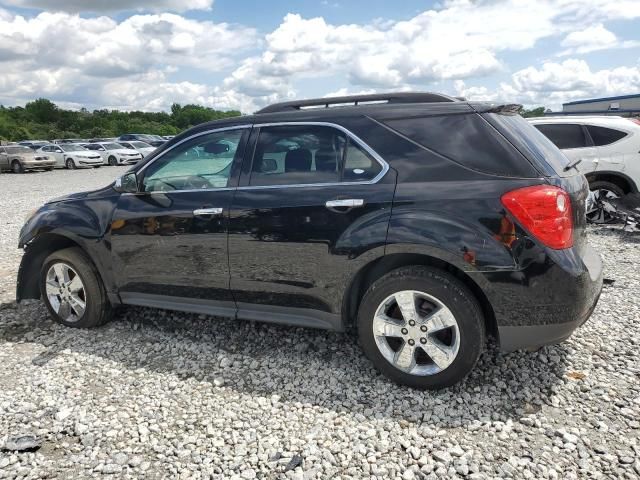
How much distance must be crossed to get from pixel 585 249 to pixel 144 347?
3.31 meters

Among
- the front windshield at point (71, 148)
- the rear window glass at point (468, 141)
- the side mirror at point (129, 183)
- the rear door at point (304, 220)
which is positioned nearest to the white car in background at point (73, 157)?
the front windshield at point (71, 148)

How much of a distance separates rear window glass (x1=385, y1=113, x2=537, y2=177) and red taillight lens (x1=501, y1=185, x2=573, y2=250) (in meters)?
0.13

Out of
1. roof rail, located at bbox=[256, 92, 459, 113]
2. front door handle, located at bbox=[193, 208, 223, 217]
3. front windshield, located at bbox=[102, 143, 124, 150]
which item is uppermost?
front windshield, located at bbox=[102, 143, 124, 150]

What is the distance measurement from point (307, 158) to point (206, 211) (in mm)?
843

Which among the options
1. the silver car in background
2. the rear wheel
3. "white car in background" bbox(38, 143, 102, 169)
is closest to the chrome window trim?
the rear wheel

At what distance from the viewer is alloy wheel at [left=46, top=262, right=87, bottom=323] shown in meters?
4.30

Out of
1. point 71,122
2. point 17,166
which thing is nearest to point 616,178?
point 17,166

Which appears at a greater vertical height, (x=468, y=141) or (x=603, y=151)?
(x=468, y=141)

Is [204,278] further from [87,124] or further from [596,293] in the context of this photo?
[87,124]

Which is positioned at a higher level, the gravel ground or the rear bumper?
the rear bumper

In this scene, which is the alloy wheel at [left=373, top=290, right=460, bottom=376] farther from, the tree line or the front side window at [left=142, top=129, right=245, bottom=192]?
the tree line

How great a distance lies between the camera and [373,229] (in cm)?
312

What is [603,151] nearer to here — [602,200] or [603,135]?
[603,135]

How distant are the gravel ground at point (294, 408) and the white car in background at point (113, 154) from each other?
1158 inches
